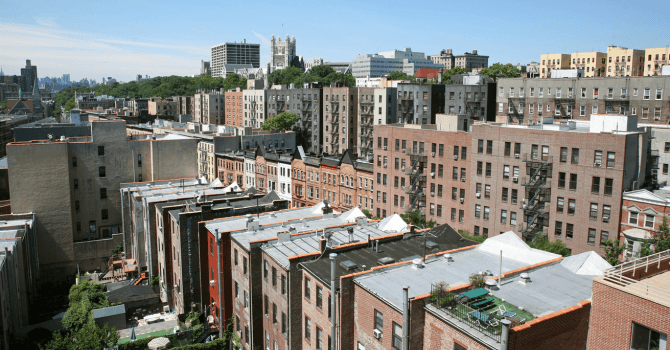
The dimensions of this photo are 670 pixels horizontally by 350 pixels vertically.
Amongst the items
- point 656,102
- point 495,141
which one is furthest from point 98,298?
point 656,102

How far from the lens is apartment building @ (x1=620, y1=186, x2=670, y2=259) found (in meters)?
51.3

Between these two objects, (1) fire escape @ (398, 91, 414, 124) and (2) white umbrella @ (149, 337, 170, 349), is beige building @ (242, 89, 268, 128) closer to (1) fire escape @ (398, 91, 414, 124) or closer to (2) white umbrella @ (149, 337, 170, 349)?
(1) fire escape @ (398, 91, 414, 124)

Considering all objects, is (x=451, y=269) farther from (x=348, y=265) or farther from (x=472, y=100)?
(x=472, y=100)

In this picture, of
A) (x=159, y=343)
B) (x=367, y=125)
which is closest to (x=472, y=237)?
(x=159, y=343)

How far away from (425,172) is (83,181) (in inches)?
2142

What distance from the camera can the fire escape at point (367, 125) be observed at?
12786 centimetres

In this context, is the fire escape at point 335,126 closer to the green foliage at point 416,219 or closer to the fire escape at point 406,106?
the fire escape at point 406,106

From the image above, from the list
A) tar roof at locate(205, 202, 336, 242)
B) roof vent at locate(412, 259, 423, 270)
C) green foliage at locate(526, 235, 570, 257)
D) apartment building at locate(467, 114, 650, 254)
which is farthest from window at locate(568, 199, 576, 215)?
roof vent at locate(412, 259, 423, 270)

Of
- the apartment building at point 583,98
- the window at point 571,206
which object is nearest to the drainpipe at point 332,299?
the window at point 571,206

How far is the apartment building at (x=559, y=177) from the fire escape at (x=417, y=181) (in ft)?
27.8

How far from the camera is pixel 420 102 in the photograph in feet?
366

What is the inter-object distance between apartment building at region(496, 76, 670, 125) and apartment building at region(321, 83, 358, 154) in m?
44.9

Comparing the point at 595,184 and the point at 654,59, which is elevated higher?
the point at 654,59

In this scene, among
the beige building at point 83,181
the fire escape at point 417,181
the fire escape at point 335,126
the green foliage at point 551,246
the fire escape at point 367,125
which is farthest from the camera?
the fire escape at point 335,126
